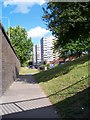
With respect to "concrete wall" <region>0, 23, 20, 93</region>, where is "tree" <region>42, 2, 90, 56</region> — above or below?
above

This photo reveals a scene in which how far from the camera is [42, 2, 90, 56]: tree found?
23.8m

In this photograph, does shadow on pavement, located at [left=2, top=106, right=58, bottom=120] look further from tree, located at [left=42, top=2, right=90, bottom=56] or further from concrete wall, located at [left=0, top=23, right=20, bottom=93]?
tree, located at [left=42, top=2, right=90, bottom=56]

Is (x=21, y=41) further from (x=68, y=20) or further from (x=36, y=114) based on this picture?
(x=36, y=114)

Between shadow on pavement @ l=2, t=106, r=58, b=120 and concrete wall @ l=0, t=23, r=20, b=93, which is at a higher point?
concrete wall @ l=0, t=23, r=20, b=93

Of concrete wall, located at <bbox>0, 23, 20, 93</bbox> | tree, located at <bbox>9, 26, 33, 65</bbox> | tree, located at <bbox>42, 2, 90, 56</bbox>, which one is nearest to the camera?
concrete wall, located at <bbox>0, 23, 20, 93</bbox>

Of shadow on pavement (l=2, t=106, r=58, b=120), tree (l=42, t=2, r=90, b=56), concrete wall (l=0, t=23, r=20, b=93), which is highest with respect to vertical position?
tree (l=42, t=2, r=90, b=56)

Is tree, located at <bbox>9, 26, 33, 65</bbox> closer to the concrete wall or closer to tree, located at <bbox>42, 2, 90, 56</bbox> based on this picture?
tree, located at <bbox>42, 2, 90, 56</bbox>

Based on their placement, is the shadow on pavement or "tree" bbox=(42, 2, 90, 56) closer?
the shadow on pavement

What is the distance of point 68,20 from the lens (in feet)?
80.8

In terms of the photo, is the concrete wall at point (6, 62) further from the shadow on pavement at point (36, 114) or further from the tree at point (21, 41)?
the tree at point (21, 41)

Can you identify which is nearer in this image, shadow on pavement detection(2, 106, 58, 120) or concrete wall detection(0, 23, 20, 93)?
shadow on pavement detection(2, 106, 58, 120)

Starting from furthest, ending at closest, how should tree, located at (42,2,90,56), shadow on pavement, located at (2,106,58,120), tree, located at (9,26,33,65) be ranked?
tree, located at (9,26,33,65) → tree, located at (42,2,90,56) → shadow on pavement, located at (2,106,58,120)

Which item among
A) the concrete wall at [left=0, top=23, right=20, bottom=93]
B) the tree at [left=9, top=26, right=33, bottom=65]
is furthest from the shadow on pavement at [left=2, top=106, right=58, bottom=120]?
the tree at [left=9, top=26, right=33, bottom=65]

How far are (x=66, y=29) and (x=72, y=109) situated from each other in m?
15.6
